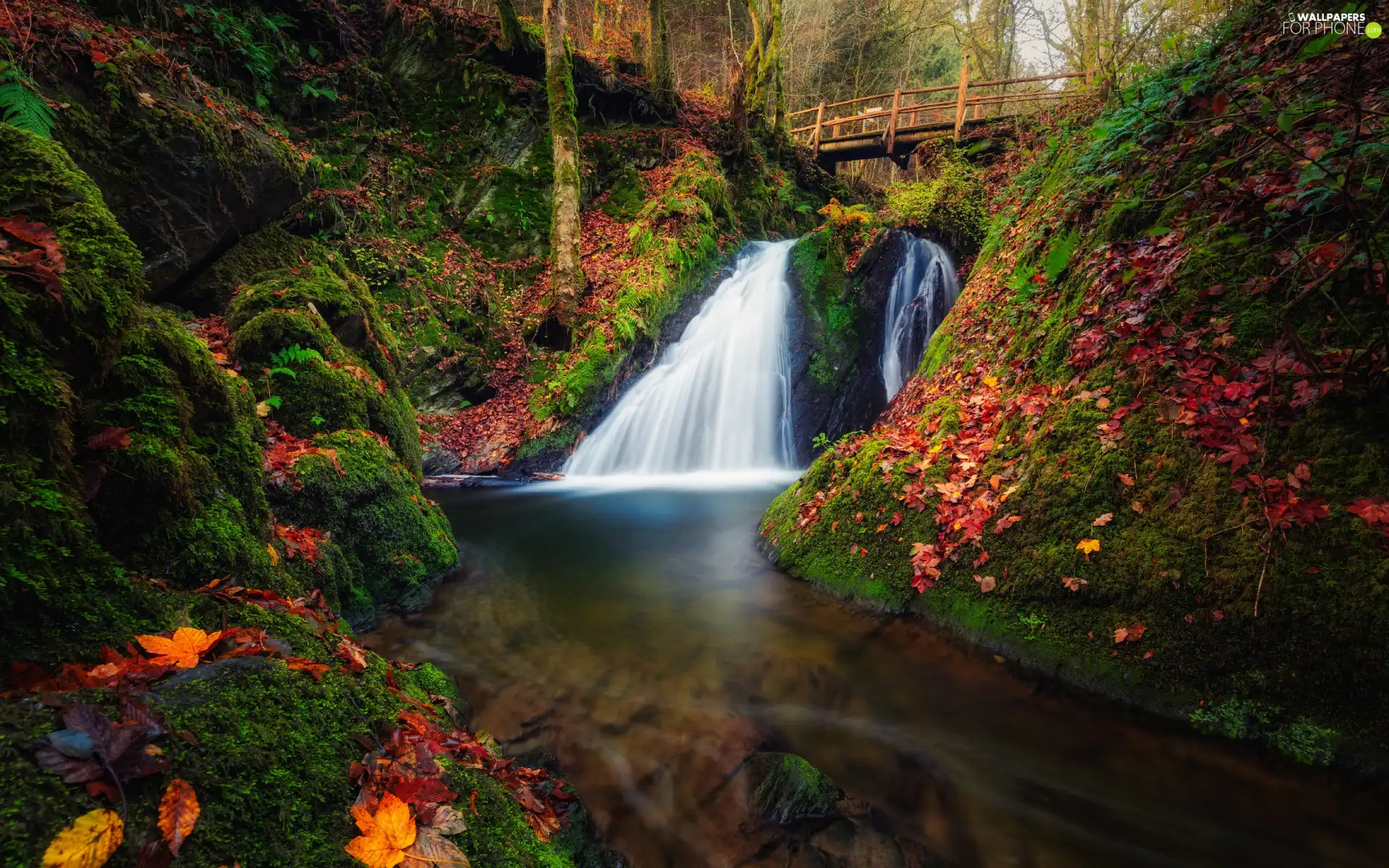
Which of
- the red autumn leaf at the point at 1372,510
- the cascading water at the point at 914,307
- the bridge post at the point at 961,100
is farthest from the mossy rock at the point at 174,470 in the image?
the bridge post at the point at 961,100

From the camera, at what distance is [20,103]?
4.01 meters

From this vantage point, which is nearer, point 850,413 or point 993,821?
point 993,821

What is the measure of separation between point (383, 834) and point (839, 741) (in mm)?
2520

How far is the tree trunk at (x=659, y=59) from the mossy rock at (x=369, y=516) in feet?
46.9

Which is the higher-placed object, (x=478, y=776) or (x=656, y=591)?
(x=478, y=776)

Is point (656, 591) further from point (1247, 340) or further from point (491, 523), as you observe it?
point (1247, 340)

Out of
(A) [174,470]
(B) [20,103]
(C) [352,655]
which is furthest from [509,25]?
(C) [352,655]

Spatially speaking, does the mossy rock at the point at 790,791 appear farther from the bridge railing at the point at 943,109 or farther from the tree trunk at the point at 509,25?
the tree trunk at the point at 509,25

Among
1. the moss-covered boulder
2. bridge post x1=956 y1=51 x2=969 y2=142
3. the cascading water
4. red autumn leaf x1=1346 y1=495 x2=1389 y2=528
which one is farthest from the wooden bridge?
red autumn leaf x1=1346 y1=495 x2=1389 y2=528

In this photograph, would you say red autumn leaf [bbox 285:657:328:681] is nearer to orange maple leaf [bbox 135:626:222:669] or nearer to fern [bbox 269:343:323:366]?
orange maple leaf [bbox 135:626:222:669]

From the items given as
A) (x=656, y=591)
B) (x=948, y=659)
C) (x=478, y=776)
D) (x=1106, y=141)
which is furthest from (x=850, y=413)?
(x=478, y=776)

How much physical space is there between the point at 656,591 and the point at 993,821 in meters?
3.18

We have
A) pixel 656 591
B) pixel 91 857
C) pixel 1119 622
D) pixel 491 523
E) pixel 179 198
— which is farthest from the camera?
pixel 491 523

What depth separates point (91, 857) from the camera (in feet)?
3.07
